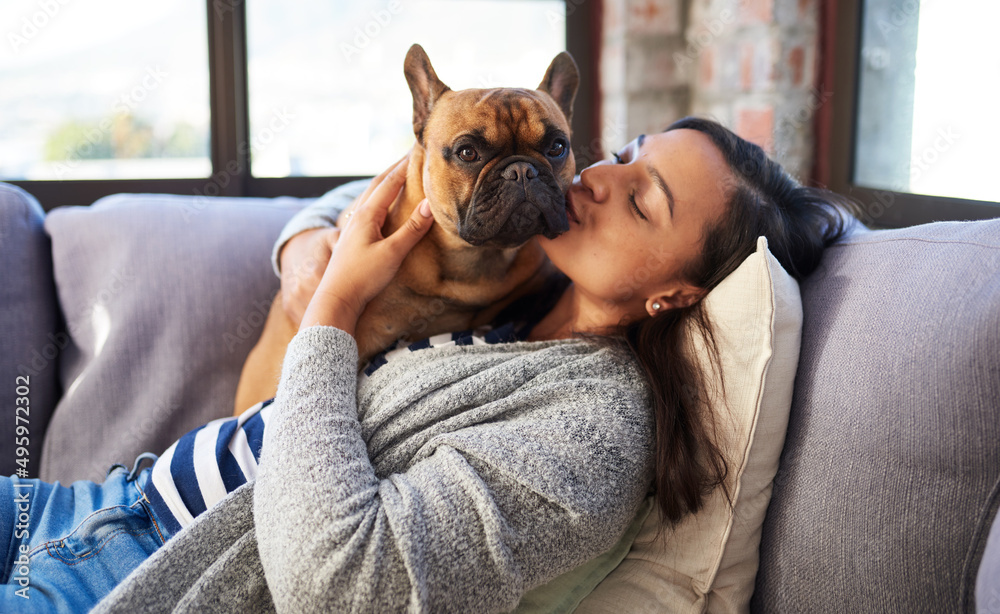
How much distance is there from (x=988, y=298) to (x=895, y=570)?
381 mm

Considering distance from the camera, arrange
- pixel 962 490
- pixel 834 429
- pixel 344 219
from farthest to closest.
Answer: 1. pixel 344 219
2. pixel 834 429
3. pixel 962 490

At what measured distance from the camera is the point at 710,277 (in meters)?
1.24

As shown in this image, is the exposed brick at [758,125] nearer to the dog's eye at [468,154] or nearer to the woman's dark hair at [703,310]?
the woman's dark hair at [703,310]

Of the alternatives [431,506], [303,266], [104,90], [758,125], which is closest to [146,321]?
[303,266]

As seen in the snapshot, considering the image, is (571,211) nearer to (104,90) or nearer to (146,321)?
(146,321)

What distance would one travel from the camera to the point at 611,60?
2809mm

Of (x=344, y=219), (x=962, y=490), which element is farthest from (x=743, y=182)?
(x=344, y=219)

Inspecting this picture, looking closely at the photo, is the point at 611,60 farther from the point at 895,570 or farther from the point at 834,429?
the point at 895,570

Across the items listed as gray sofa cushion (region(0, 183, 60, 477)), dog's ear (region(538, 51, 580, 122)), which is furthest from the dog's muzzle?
gray sofa cushion (region(0, 183, 60, 477))

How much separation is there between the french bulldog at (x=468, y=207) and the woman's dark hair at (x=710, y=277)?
28 centimetres

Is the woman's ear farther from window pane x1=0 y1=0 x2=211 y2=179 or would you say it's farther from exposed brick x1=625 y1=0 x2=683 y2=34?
window pane x1=0 y1=0 x2=211 y2=179

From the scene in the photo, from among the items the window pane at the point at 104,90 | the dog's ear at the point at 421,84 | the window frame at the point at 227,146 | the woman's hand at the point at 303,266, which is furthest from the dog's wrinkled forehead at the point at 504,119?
the window pane at the point at 104,90

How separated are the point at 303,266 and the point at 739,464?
999mm

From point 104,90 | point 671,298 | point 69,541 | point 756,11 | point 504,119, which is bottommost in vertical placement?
point 69,541
